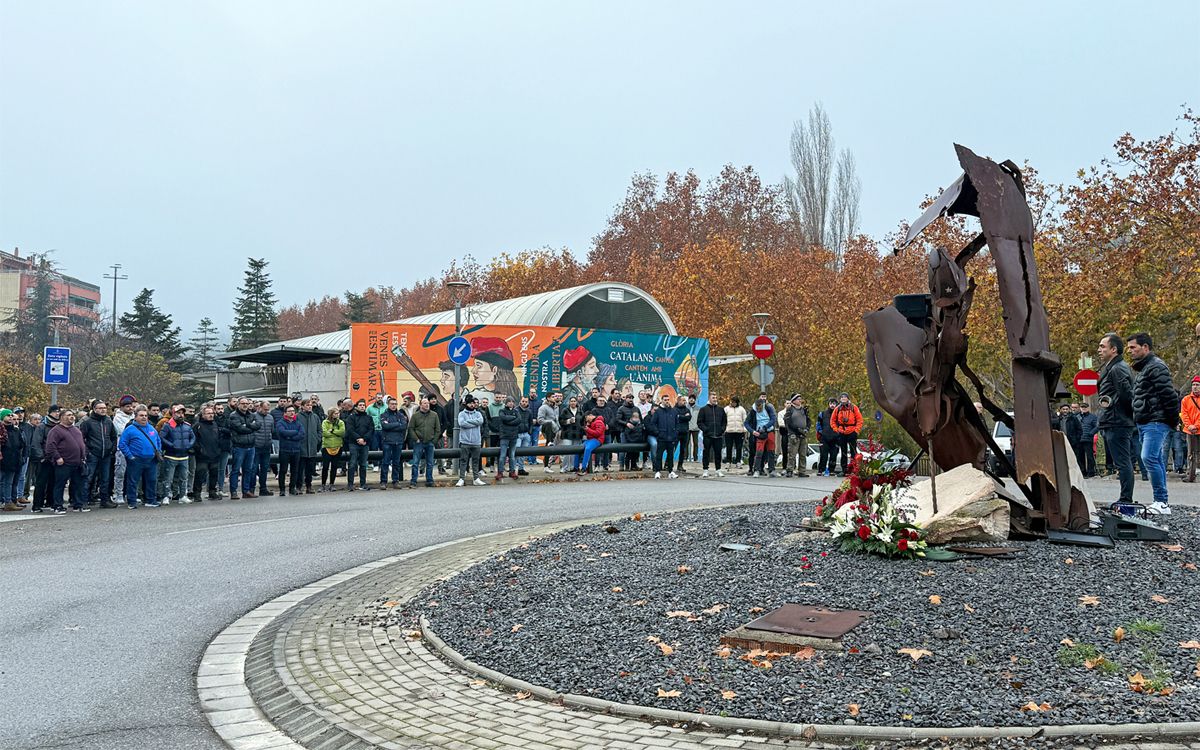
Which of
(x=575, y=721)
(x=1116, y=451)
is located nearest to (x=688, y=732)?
(x=575, y=721)

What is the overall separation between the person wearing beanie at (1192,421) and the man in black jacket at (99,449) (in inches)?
711

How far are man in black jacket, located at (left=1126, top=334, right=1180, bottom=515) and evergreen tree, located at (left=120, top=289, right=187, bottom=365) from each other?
210 feet

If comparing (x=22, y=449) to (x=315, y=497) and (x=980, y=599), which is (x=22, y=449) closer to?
(x=315, y=497)

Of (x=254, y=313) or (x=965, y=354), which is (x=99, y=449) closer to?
(x=965, y=354)

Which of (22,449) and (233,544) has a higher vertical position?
(22,449)

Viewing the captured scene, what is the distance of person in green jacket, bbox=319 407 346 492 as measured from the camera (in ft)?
59.6

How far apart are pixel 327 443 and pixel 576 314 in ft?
43.5

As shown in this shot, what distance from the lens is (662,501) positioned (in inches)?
585

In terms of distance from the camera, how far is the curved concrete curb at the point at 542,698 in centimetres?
404

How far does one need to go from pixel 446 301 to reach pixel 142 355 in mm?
26006

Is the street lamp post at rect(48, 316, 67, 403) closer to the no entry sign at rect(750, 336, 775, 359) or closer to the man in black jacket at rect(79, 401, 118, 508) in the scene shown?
the man in black jacket at rect(79, 401, 118, 508)

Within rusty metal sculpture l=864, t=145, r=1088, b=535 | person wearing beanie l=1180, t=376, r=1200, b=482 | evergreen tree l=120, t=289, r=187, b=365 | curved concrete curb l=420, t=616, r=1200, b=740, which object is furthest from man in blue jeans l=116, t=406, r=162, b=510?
evergreen tree l=120, t=289, r=187, b=365

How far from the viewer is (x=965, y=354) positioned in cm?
815

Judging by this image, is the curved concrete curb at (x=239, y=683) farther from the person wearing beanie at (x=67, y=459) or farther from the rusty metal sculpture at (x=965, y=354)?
the person wearing beanie at (x=67, y=459)
